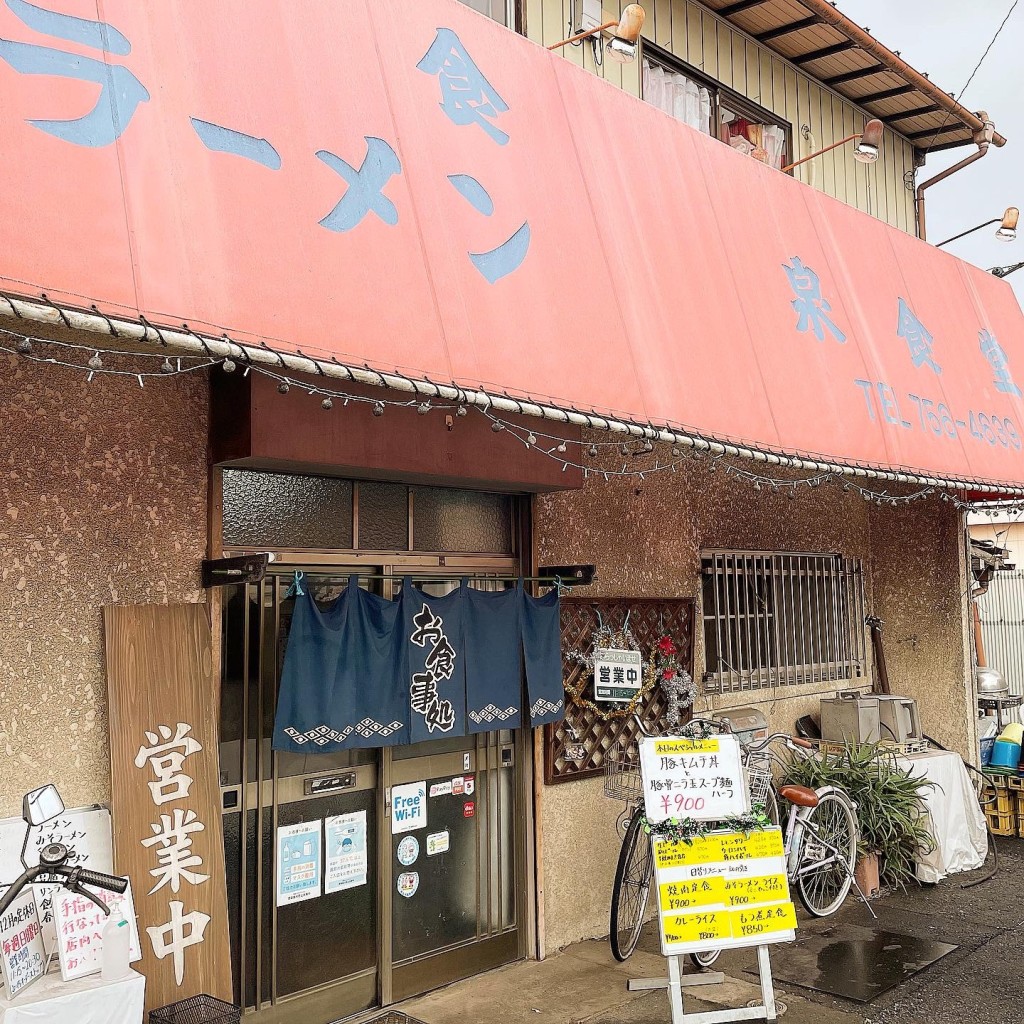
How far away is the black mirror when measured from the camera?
3.39 metres

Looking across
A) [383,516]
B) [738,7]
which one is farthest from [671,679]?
[738,7]

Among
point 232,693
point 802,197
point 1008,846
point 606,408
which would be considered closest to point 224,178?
point 606,408

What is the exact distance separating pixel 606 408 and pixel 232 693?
7.89 ft

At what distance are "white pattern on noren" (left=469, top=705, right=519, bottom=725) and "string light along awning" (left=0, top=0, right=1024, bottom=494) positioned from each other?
6.57 feet

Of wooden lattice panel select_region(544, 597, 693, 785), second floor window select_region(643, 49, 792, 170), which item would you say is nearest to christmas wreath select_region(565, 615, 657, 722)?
wooden lattice panel select_region(544, 597, 693, 785)

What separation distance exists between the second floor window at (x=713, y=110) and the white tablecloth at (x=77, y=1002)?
22.2ft

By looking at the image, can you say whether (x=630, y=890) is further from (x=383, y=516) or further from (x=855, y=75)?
(x=855, y=75)

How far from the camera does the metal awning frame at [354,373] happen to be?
2910 mm

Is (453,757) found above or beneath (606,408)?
beneath

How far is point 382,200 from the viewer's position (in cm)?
399

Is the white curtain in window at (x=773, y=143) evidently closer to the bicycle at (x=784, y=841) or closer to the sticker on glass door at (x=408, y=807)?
the bicycle at (x=784, y=841)

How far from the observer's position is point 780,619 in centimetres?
866

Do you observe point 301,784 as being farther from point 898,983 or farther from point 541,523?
point 898,983

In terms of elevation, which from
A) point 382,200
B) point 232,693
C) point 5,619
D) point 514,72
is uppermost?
point 514,72
